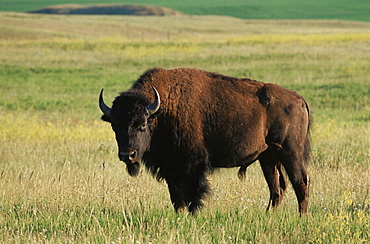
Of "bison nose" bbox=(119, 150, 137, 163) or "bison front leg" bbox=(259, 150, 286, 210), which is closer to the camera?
"bison nose" bbox=(119, 150, 137, 163)

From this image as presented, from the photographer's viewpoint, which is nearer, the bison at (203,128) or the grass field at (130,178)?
the grass field at (130,178)

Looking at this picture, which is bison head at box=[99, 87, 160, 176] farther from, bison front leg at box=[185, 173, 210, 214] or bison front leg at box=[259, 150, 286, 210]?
bison front leg at box=[259, 150, 286, 210]

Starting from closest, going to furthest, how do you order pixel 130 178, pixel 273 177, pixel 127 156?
pixel 127 156
pixel 273 177
pixel 130 178

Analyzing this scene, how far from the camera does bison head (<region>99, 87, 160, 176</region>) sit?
20.7 ft

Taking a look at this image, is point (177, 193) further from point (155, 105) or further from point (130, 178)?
point (130, 178)

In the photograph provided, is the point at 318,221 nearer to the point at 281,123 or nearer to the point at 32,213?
the point at 281,123

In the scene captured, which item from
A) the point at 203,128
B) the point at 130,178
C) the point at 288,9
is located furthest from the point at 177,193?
the point at 288,9

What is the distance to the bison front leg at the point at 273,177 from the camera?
25.1 ft

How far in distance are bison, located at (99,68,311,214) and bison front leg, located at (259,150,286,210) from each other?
0.01 m

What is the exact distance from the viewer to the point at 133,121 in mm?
6402

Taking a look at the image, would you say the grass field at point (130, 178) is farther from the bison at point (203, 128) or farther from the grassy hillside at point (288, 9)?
the grassy hillside at point (288, 9)

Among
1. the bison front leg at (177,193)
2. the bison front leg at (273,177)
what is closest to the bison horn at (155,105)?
the bison front leg at (177,193)

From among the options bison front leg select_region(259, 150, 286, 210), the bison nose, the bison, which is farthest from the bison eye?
bison front leg select_region(259, 150, 286, 210)

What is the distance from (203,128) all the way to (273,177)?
1417 millimetres
